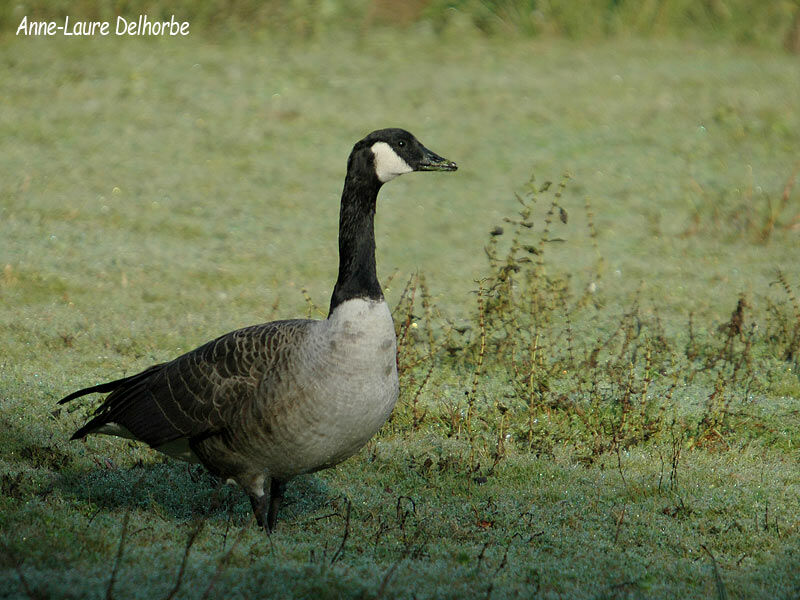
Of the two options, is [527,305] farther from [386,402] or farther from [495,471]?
[386,402]

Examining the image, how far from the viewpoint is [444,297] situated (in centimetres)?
1201

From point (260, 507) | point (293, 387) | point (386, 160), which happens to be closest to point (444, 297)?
point (386, 160)

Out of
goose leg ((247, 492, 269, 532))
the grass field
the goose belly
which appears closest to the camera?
the goose belly

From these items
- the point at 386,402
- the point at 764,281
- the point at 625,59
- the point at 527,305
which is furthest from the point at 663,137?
the point at 386,402

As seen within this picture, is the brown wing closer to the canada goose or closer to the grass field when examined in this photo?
the canada goose

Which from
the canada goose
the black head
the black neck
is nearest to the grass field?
the canada goose

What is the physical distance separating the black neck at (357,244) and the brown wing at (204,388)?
39 cm

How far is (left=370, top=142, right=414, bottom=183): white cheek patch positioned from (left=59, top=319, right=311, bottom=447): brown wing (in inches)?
43.9

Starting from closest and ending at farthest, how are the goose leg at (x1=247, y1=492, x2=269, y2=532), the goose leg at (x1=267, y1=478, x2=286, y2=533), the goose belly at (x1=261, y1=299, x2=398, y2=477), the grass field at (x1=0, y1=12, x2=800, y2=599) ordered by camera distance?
1. the goose belly at (x1=261, y1=299, x2=398, y2=477)
2. the grass field at (x1=0, y1=12, x2=800, y2=599)
3. the goose leg at (x1=247, y1=492, x2=269, y2=532)
4. the goose leg at (x1=267, y1=478, x2=286, y2=533)

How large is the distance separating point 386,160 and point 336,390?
5.24 ft

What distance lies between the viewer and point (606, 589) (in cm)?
550

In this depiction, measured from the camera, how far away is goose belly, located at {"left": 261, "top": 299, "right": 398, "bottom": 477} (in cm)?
569

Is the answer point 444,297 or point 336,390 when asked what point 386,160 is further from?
point 444,297

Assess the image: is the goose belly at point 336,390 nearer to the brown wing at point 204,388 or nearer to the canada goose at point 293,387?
the canada goose at point 293,387
